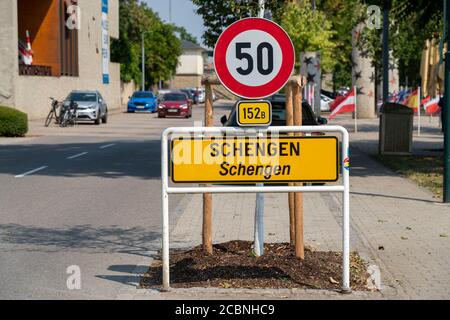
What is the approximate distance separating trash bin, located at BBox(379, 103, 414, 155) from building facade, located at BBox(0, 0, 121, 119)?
21.5m

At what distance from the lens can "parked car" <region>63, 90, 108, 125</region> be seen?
136 feet

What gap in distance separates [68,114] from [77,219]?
2766cm

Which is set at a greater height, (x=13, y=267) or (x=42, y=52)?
(x=42, y=52)

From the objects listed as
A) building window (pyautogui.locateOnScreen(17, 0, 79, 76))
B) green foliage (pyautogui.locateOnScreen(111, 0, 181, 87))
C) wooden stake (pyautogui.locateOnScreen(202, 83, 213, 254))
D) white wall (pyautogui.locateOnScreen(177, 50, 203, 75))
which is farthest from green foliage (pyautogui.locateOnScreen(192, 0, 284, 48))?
white wall (pyautogui.locateOnScreen(177, 50, 203, 75))

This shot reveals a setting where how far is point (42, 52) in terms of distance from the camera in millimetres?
49656

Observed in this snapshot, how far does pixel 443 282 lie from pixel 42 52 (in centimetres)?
4403

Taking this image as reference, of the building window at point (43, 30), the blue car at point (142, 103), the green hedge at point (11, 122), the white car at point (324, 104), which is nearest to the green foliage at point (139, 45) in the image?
the blue car at point (142, 103)

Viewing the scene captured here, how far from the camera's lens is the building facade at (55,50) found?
39812mm

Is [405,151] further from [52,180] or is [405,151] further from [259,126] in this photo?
[259,126]

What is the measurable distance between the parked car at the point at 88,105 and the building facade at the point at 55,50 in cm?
233

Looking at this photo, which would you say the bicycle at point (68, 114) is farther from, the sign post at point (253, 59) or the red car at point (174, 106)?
the sign post at point (253, 59)

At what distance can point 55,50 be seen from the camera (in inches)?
1946

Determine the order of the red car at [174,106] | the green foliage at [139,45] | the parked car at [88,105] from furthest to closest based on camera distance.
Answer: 1. the green foliage at [139,45]
2. the red car at [174,106]
3. the parked car at [88,105]
